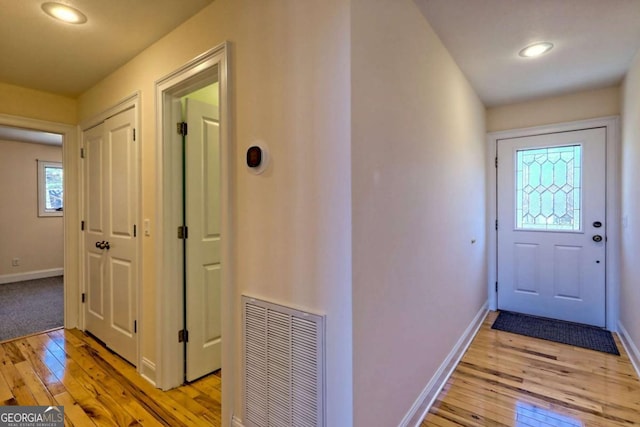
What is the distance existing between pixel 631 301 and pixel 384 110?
8.94 ft

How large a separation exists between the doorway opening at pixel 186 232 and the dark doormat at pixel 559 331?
109 inches

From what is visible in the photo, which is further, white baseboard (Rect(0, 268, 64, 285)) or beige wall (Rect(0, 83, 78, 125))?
white baseboard (Rect(0, 268, 64, 285))

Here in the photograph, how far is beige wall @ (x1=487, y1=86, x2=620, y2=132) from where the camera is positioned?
119 inches

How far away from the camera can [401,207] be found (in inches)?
63.7

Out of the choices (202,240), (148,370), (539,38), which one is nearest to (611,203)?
(539,38)

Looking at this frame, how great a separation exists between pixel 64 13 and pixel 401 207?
2197 millimetres

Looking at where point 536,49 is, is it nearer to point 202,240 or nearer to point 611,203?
point 611,203

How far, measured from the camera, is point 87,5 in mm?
1761

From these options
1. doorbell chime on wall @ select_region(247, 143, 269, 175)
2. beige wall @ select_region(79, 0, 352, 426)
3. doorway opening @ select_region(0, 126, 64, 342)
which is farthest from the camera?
doorway opening @ select_region(0, 126, 64, 342)

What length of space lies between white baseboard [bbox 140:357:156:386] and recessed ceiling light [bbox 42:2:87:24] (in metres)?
2.22

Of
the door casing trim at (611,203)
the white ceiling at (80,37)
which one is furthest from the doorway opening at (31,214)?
the door casing trim at (611,203)

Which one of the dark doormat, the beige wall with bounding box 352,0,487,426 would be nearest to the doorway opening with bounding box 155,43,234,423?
the beige wall with bounding box 352,0,487,426

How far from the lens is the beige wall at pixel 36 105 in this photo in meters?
2.83

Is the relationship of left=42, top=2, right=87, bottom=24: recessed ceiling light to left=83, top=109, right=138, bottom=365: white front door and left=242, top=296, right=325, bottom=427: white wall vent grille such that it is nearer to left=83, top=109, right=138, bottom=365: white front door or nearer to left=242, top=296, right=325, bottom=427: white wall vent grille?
left=83, top=109, right=138, bottom=365: white front door
